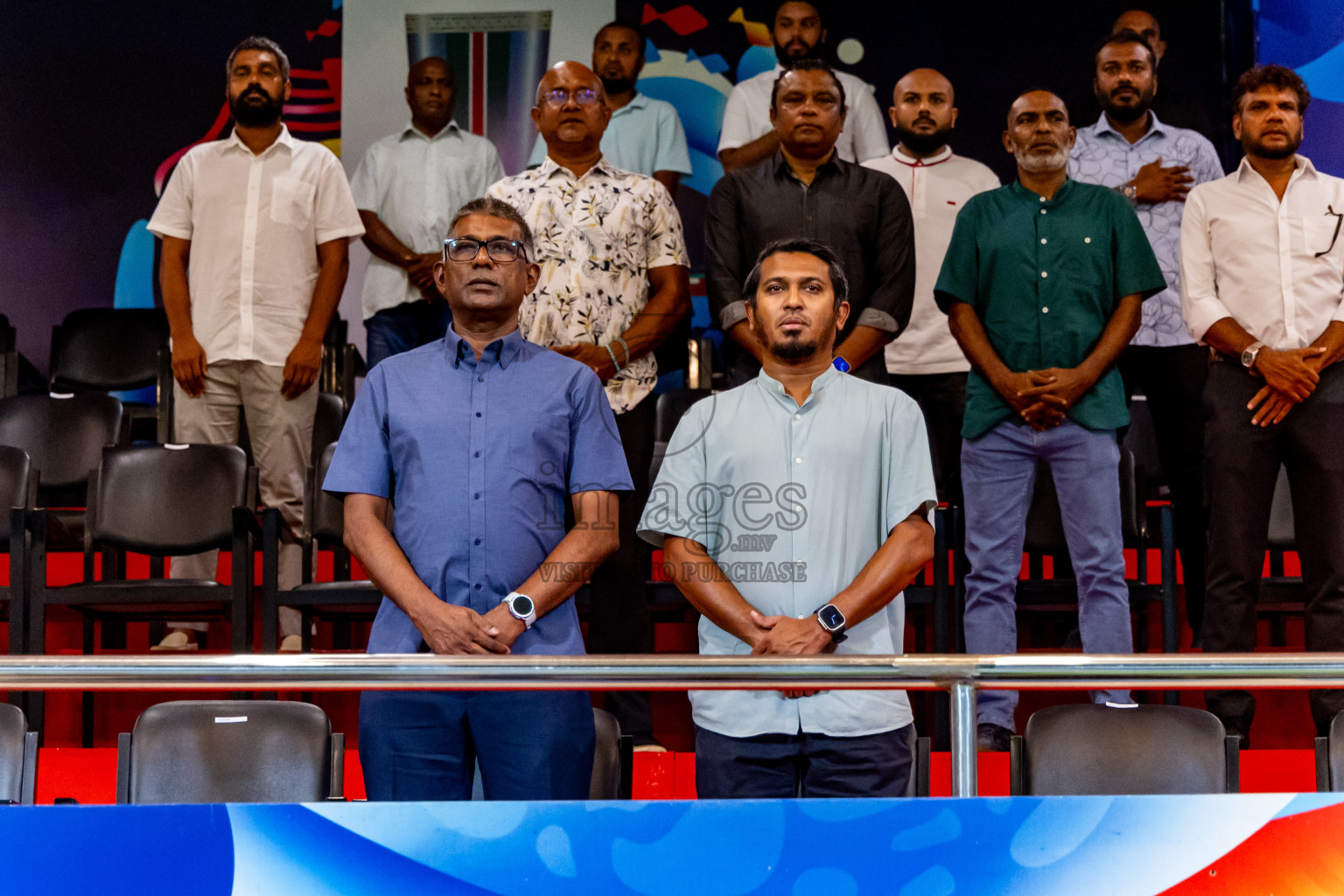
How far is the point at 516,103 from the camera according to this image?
6645mm

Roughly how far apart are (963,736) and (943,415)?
8.55 ft

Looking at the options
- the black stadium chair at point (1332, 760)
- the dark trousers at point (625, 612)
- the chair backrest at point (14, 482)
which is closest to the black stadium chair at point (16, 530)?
the chair backrest at point (14, 482)

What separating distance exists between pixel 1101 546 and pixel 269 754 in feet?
6.73

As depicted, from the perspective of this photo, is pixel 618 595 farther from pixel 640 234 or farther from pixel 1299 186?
pixel 1299 186

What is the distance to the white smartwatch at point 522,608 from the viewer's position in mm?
2494

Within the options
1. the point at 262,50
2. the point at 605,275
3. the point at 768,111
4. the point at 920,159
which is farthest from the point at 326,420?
the point at 920,159

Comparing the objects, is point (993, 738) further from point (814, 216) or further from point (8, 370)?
point (8, 370)

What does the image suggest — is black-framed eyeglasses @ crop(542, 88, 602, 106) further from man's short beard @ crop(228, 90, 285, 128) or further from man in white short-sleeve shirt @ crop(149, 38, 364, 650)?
man's short beard @ crop(228, 90, 285, 128)

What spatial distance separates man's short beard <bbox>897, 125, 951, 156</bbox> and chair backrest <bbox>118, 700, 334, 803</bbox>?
2915 mm

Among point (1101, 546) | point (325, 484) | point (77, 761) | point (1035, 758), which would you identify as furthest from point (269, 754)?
point (1101, 546)

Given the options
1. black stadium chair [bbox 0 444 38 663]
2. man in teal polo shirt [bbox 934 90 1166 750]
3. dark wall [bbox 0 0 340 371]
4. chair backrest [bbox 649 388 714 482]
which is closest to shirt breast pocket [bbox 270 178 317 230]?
black stadium chair [bbox 0 444 38 663]

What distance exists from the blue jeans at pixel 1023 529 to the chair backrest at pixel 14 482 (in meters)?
2.68

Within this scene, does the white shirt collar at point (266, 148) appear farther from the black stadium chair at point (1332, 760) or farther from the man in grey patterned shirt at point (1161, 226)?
the black stadium chair at point (1332, 760)

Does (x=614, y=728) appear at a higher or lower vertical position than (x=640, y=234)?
lower
